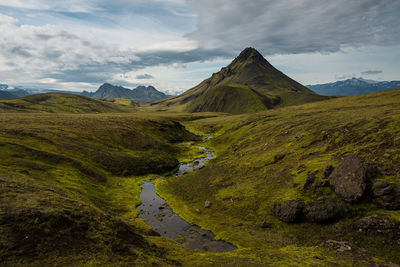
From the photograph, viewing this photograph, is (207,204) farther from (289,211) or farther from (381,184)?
(381,184)

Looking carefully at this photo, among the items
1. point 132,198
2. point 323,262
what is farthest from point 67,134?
point 323,262

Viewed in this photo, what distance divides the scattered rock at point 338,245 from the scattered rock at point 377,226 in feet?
11.0

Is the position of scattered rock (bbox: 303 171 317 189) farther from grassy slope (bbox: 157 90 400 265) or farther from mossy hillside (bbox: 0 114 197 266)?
mossy hillside (bbox: 0 114 197 266)

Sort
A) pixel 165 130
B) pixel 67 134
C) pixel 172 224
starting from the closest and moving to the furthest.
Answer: pixel 172 224, pixel 67 134, pixel 165 130

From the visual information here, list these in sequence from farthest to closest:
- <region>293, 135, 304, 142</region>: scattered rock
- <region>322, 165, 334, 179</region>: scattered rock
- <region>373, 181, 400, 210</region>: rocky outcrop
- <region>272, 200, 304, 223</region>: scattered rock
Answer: <region>293, 135, 304, 142</region>: scattered rock, <region>322, 165, 334, 179</region>: scattered rock, <region>272, 200, 304, 223</region>: scattered rock, <region>373, 181, 400, 210</region>: rocky outcrop

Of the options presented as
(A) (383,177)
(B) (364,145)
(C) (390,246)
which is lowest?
(C) (390,246)

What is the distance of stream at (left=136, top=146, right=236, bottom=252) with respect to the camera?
131ft

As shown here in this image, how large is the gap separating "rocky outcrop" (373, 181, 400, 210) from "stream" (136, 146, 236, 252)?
82.4ft

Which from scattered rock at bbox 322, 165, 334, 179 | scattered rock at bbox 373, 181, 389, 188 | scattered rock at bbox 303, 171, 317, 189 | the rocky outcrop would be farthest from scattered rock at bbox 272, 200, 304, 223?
scattered rock at bbox 373, 181, 389, 188

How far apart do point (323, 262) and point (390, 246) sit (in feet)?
31.5

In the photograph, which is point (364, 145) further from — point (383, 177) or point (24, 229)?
point (24, 229)

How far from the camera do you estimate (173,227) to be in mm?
46594

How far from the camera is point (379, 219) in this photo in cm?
3278

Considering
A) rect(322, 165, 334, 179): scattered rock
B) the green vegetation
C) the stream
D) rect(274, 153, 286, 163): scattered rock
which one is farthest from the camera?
rect(274, 153, 286, 163): scattered rock
